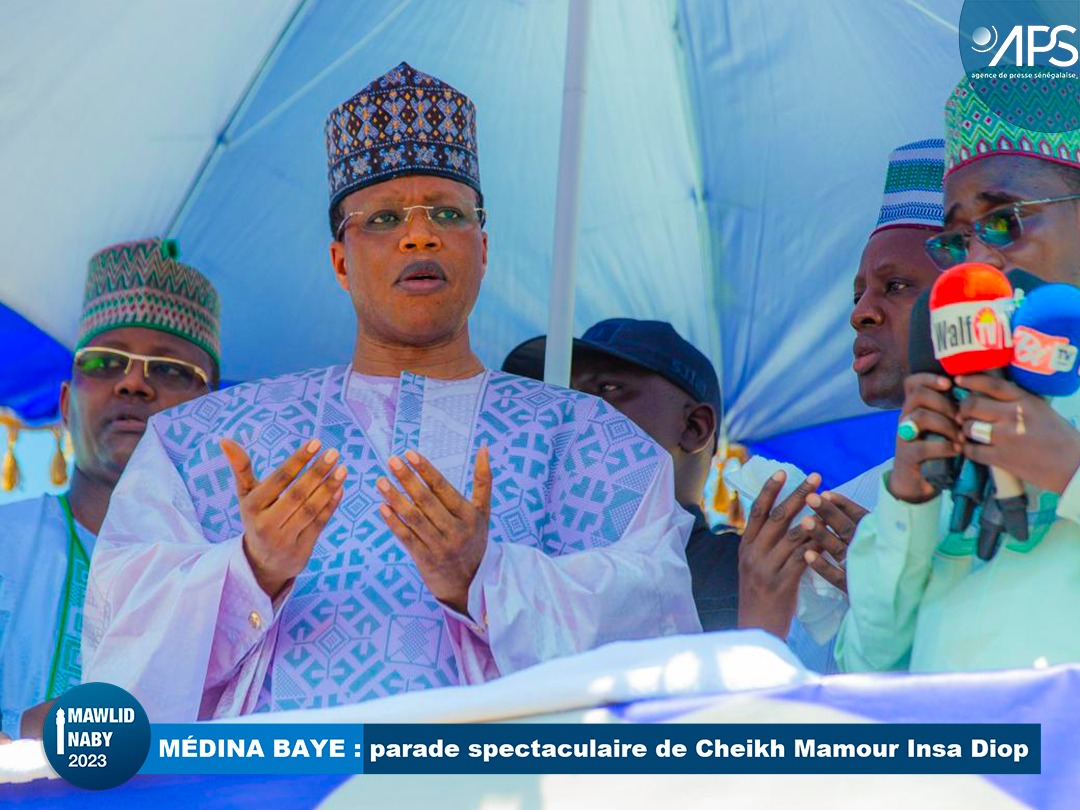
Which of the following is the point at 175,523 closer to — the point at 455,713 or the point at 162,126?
the point at 455,713

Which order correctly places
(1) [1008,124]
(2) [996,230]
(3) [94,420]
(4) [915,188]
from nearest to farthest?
1. (2) [996,230]
2. (1) [1008,124]
3. (4) [915,188]
4. (3) [94,420]

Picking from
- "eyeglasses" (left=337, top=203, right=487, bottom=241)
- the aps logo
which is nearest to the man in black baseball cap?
"eyeglasses" (left=337, top=203, right=487, bottom=241)

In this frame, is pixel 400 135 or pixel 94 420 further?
pixel 94 420

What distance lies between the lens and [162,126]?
510cm

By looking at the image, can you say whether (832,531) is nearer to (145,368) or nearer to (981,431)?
(981,431)

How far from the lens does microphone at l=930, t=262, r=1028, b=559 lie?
7.90 ft

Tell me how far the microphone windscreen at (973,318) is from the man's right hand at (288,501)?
110 cm

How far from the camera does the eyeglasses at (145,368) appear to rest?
4.90 metres

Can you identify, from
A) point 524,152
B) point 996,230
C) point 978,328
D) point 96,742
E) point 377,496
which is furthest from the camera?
point 524,152

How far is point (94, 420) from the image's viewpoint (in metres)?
4.82

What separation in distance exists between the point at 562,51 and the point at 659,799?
3.61m

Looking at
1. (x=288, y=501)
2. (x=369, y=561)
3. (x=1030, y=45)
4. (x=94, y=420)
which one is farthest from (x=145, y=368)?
(x=1030, y=45)

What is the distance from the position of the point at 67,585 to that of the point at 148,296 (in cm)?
107

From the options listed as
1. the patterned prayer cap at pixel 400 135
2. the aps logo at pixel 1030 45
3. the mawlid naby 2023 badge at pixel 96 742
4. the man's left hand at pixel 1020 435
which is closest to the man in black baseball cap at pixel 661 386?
the patterned prayer cap at pixel 400 135
